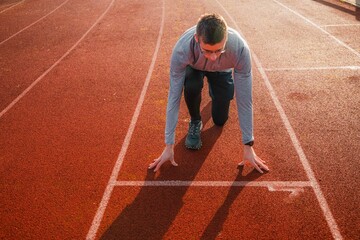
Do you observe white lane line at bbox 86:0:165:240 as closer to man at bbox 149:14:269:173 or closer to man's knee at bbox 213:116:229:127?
man at bbox 149:14:269:173

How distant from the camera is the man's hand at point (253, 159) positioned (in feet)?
10.4

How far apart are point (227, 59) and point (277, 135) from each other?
1.70 m

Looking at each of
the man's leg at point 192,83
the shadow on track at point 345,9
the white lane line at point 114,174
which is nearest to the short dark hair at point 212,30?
the man's leg at point 192,83

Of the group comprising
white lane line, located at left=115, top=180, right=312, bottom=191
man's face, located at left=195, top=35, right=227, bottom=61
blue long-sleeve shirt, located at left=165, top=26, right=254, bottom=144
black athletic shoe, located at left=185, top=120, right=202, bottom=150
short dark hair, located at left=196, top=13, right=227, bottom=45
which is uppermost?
short dark hair, located at left=196, top=13, right=227, bottom=45

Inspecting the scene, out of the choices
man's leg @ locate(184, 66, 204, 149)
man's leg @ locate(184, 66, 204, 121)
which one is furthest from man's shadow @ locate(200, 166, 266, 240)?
man's leg @ locate(184, 66, 204, 121)

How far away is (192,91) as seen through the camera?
3.52m

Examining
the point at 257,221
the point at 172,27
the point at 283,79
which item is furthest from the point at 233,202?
the point at 172,27

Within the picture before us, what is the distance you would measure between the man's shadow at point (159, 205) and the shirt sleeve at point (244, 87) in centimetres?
76

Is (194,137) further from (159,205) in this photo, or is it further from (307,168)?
(307,168)

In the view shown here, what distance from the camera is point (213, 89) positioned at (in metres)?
3.85

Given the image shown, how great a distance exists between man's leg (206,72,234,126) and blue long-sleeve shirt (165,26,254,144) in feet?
1.56

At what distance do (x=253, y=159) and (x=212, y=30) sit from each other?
61.9 inches

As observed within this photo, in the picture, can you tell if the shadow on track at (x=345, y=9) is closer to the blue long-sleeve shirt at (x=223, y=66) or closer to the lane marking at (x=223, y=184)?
the lane marking at (x=223, y=184)

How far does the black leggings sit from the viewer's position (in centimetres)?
351
